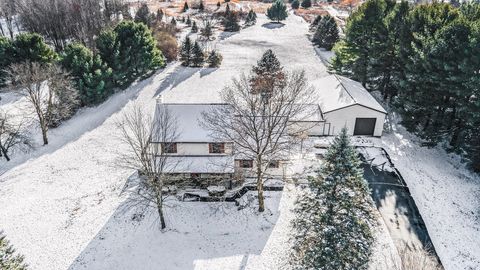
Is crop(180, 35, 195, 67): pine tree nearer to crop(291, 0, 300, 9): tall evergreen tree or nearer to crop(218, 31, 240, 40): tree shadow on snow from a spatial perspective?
crop(218, 31, 240, 40): tree shadow on snow

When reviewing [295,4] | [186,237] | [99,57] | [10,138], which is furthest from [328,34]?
[10,138]

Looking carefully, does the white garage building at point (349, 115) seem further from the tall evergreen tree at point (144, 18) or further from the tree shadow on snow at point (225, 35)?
the tree shadow on snow at point (225, 35)

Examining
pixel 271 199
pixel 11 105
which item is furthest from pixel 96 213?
pixel 11 105

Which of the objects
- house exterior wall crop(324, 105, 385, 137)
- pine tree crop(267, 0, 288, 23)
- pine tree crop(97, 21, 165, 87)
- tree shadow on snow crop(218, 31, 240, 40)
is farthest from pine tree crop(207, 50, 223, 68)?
pine tree crop(267, 0, 288, 23)

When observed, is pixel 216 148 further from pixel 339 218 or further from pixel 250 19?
pixel 250 19

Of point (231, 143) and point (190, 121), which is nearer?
point (231, 143)

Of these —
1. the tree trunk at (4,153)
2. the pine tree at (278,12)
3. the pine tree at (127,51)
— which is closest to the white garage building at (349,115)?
the pine tree at (127,51)

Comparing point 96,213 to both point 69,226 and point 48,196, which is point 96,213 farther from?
point 48,196

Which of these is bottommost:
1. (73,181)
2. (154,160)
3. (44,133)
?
(73,181)
